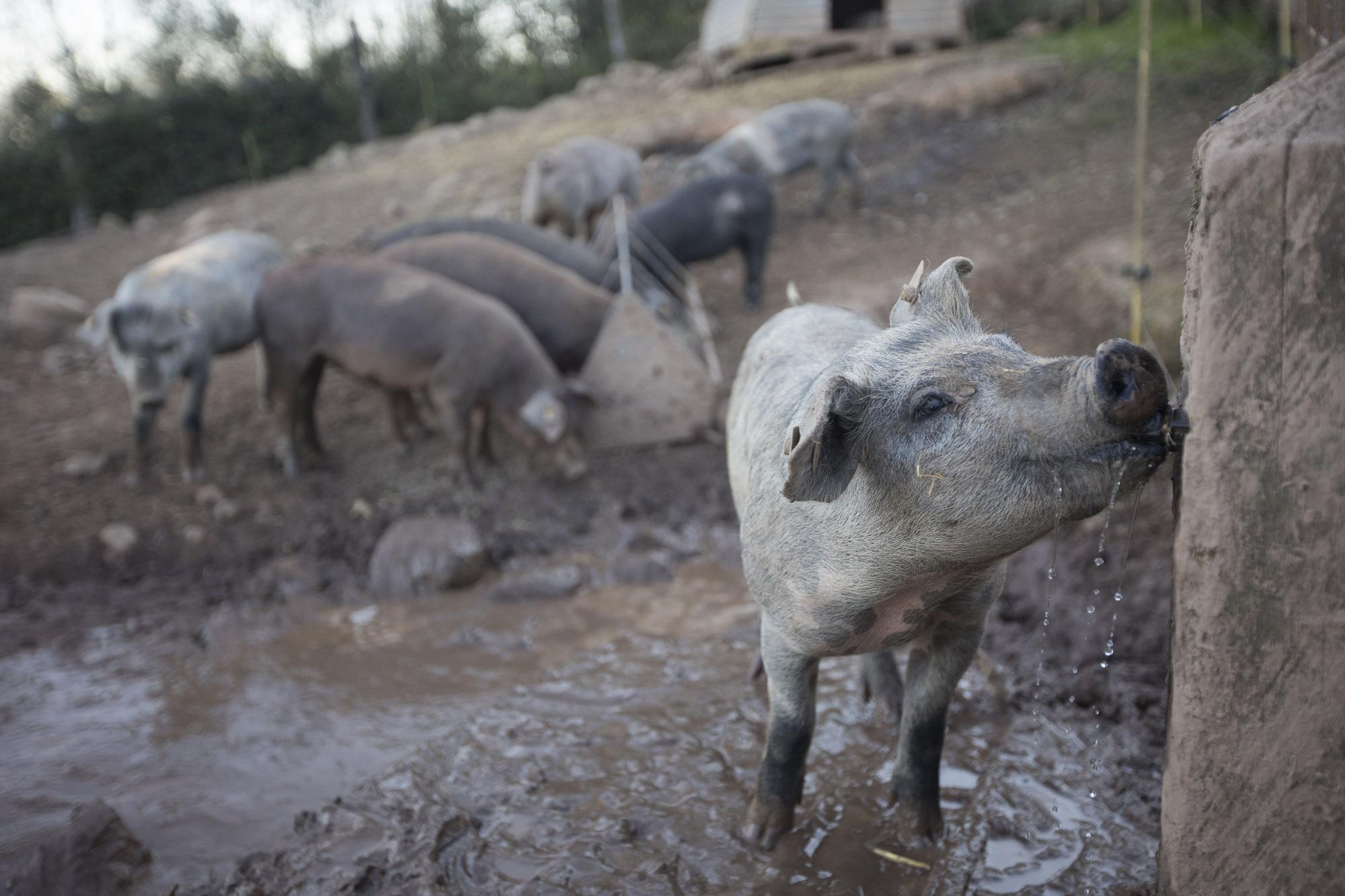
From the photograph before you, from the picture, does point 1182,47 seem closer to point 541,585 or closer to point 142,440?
point 541,585

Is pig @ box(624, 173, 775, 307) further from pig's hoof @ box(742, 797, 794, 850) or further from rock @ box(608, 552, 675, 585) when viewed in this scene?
pig's hoof @ box(742, 797, 794, 850)

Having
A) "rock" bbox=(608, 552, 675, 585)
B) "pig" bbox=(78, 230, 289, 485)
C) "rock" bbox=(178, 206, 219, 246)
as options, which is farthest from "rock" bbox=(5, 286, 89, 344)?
"rock" bbox=(608, 552, 675, 585)

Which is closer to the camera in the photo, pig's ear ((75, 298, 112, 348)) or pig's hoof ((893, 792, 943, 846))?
pig's hoof ((893, 792, 943, 846))

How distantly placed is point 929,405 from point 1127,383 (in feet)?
1.60

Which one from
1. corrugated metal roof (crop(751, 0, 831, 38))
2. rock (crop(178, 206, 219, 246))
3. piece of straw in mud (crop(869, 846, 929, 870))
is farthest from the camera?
corrugated metal roof (crop(751, 0, 831, 38))

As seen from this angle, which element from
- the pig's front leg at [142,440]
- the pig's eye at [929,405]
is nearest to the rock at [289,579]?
the pig's front leg at [142,440]

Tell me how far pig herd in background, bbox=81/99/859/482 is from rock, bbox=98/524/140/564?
29.4 inches

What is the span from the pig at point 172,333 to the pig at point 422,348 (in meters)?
0.59

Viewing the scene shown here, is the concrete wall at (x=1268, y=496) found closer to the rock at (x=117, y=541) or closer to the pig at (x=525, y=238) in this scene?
the rock at (x=117, y=541)

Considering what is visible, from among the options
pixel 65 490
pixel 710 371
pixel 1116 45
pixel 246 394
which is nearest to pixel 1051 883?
pixel 710 371

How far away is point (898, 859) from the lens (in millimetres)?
3215

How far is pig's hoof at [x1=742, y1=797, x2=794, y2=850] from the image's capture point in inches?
128

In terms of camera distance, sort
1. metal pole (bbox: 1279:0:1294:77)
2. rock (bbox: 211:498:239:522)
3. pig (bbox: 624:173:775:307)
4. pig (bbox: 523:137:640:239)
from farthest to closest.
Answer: pig (bbox: 523:137:640:239)
pig (bbox: 624:173:775:307)
rock (bbox: 211:498:239:522)
metal pole (bbox: 1279:0:1294:77)

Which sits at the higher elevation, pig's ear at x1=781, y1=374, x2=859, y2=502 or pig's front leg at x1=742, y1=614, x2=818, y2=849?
pig's ear at x1=781, y1=374, x2=859, y2=502
